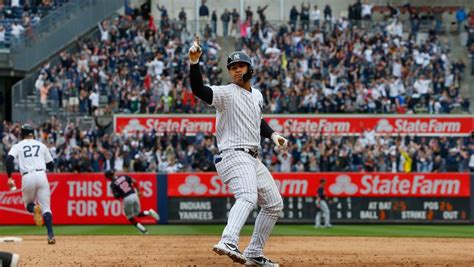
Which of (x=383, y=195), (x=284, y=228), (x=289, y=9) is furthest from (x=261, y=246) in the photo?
(x=289, y=9)

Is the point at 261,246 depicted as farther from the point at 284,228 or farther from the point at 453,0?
the point at 453,0

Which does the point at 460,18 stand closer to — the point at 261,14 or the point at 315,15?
the point at 315,15

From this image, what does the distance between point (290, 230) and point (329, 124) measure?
999 cm

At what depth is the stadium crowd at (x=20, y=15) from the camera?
38.3 metres

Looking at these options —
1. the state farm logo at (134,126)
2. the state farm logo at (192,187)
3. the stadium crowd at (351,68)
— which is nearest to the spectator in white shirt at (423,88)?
the stadium crowd at (351,68)

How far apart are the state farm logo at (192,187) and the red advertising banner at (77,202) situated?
83cm

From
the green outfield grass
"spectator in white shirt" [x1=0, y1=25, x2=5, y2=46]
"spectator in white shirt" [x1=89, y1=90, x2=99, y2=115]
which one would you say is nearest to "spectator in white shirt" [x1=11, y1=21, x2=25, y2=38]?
"spectator in white shirt" [x1=0, y1=25, x2=5, y2=46]

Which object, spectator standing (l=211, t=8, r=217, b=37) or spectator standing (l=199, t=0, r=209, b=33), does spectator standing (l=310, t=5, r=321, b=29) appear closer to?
spectator standing (l=211, t=8, r=217, b=37)

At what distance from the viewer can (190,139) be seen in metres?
33.4

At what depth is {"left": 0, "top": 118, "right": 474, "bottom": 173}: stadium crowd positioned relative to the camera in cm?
3098

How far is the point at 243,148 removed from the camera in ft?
37.9

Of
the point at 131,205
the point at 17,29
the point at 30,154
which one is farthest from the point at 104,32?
the point at 30,154

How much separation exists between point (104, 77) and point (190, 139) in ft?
15.2

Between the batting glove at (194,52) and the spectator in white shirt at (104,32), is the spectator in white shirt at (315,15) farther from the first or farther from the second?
the batting glove at (194,52)
